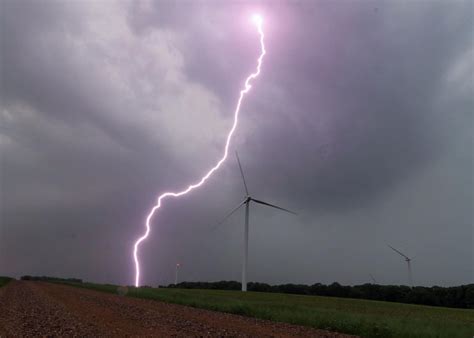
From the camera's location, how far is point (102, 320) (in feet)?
82.2

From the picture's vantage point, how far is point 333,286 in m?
109

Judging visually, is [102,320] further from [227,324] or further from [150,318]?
[227,324]

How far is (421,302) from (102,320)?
271 feet

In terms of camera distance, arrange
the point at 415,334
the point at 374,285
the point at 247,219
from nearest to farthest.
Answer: the point at 415,334 → the point at 247,219 → the point at 374,285

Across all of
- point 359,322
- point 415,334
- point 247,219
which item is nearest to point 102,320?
point 359,322

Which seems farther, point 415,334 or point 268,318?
point 268,318

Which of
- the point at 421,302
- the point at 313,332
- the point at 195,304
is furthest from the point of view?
the point at 421,302

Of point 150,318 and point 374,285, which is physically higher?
point 374,285

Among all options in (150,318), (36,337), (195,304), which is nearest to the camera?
(36,337)

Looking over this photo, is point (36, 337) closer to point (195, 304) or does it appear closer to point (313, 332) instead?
point (313, 332)

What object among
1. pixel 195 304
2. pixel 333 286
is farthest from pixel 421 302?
pixel 195 304

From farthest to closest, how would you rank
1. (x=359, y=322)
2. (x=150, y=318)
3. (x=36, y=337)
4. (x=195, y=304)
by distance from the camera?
(x=195, y=304), (x=150, y=318), (x=359, y=322), (x=36, y=337)

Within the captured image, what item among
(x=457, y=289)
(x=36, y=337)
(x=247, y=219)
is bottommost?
(x=36, y=337)

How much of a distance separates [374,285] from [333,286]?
10.4 m
